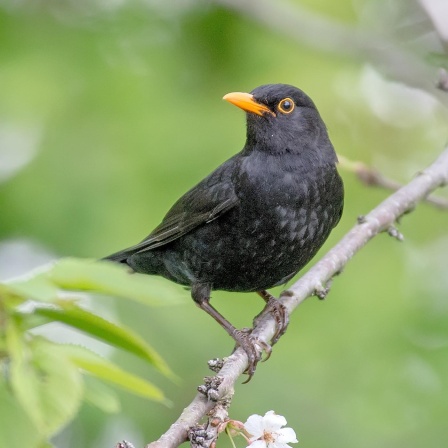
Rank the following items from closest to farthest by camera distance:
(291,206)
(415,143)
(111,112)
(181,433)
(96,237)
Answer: (181,433), (291,206), (96,237), (111,112), (415,143)

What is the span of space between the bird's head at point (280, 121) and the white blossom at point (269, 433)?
2967 mm

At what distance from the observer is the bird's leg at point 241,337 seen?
4273 millimetres

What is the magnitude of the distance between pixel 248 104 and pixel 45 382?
3.79 meters

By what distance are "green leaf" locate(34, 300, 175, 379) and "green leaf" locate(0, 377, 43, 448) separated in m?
0.22

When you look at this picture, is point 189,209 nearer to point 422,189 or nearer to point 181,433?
point 422,189

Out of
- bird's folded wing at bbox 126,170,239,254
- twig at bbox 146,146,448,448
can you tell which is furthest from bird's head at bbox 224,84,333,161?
twig at bbox 146,146,448,448

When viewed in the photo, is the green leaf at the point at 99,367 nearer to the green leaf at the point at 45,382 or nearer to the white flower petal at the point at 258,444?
the green leaf at the point at 45,382

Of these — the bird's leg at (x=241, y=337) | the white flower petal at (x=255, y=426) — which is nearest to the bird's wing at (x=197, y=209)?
the bird's leg at (x=241, y=337)

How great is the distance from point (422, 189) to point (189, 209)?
171 cm

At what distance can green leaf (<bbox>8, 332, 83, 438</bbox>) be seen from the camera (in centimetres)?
173

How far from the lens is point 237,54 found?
7.58 meters

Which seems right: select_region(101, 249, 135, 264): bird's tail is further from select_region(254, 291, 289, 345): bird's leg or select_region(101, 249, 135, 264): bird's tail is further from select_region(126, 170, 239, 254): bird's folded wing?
select_region(254, 291, 289, 345): bird's leg

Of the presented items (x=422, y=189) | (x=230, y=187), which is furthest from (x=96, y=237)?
(x=422, y=189)

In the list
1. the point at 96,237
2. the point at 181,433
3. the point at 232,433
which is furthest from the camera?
the point at 96,237
